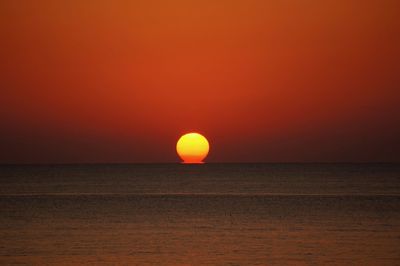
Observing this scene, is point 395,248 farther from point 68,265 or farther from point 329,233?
point 68,265

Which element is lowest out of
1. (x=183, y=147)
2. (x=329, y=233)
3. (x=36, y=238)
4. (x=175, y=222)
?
(x=36, y=238)

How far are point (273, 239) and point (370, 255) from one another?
304cm

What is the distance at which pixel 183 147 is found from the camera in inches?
2347

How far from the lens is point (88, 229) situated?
15812mm

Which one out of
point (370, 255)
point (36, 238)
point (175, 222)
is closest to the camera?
point (370, 255)

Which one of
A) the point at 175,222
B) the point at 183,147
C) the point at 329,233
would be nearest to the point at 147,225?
the point at 175,222

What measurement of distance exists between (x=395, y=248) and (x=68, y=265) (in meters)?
6.45

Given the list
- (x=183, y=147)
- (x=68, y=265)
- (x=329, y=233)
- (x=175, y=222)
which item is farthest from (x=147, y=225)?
(x=183, y=147)

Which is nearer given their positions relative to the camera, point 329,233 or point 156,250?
point 156,250

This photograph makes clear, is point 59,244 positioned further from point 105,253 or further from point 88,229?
point 88,229

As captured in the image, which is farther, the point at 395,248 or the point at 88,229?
the point at 88,229

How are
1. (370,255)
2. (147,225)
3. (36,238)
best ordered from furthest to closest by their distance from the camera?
(147,225) < (36,238) < (370,255)

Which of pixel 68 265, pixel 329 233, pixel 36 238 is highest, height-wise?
pixel 329 233

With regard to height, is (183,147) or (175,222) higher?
(183,147)
